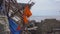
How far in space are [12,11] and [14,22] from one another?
32.5 inches

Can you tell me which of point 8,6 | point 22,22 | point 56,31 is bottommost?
point 56,31

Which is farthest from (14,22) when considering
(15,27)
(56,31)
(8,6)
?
(56,31)

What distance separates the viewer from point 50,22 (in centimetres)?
1648

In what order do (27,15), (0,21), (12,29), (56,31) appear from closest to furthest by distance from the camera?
(0,21), (27,15), (12,29), (56,31)

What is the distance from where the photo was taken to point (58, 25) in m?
16.6

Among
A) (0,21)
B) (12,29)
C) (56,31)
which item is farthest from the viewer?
(56,31)

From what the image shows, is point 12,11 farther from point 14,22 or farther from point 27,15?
point 27,15

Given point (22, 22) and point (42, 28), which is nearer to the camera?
point (22, 22)

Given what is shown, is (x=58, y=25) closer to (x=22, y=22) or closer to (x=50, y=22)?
(x=50, y=22)

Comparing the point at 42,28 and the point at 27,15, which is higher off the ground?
the point at 27,15

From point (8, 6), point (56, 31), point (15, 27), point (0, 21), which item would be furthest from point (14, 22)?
point (56, 31)

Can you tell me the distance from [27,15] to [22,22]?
535mm

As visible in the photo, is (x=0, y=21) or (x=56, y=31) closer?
(x=0, y=21)

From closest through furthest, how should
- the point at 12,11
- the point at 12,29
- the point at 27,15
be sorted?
the point at 27,15 → the point at 12,29 → the point at 12,11
